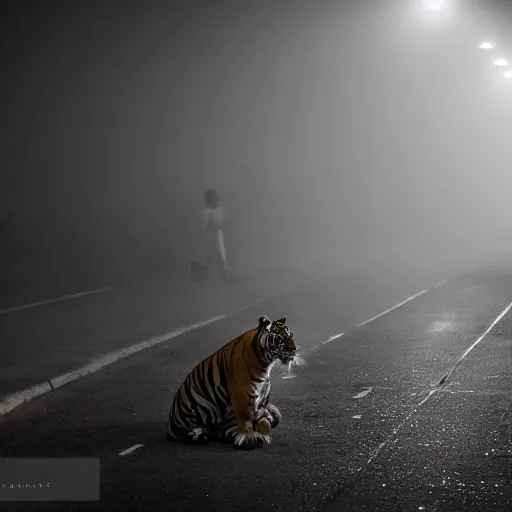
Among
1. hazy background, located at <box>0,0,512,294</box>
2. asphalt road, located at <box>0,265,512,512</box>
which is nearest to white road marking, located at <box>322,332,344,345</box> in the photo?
asphalt road, located at <box>0,265,512,512</box>

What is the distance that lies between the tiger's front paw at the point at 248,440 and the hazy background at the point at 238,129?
1958 cm

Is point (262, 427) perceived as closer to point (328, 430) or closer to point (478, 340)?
point (328, 430)

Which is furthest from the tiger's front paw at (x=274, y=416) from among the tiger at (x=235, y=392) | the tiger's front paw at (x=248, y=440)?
the tiger's front paw at (x=248, y=440)

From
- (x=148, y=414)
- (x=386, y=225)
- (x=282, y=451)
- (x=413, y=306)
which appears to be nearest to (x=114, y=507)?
(x=282, y=451)

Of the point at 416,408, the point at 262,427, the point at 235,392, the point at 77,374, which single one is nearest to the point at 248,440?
the point at 262,427

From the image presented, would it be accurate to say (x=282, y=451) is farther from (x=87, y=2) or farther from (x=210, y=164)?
(x=210, y=164)

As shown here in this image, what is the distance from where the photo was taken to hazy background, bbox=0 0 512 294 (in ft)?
101

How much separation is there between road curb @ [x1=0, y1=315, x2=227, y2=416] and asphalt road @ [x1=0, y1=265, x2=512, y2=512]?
138 millimetres

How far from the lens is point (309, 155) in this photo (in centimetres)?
5253

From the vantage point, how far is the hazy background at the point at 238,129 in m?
30.8

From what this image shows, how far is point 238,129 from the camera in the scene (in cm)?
4575

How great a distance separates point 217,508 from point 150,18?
77.5 ft

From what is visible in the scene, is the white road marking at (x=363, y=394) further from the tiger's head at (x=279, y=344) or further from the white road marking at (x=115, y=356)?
the white road marking at (x=115, y=356)

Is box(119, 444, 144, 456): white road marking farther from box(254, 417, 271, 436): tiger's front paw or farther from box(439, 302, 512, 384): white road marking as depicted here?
box(439, 302, 512, 384): white road marking
